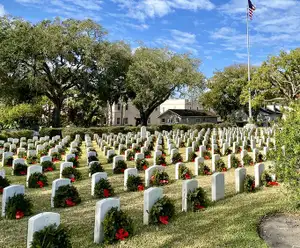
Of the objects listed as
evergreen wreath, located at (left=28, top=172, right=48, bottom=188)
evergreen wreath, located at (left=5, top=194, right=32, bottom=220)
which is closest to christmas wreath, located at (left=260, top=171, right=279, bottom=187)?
evergreen wreath, located at (left=5, top=194, right=32, bottom=220)

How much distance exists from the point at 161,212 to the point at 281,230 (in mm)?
2069

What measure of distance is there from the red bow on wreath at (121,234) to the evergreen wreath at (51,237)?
0.88 m

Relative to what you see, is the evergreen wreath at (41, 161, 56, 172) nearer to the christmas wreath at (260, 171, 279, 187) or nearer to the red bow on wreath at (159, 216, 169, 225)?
the red bow on wreath at (159, 216, 169, 225)

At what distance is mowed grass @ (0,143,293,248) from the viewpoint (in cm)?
476

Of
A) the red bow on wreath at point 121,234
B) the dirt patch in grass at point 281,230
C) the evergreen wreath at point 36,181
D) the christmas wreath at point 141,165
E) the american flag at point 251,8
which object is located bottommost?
the dirt patch in grass at point 281,230

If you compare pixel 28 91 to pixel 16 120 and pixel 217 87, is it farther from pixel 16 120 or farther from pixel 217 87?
pixel 217 87

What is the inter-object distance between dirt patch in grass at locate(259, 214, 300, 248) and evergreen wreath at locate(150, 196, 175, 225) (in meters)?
1.60

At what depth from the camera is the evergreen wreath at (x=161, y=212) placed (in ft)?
18.0

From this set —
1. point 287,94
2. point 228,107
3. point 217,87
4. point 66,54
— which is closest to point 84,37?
point 66,54

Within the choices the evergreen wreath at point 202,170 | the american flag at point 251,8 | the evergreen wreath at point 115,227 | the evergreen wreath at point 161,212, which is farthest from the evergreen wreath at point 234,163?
the american flag at point 251,8

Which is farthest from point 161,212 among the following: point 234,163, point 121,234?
point 234,163

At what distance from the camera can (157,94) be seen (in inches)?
1558

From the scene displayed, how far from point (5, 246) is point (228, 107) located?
53.0 meters

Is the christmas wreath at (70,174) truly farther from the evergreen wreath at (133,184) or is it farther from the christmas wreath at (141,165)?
the christmas wreath at (141,165)
